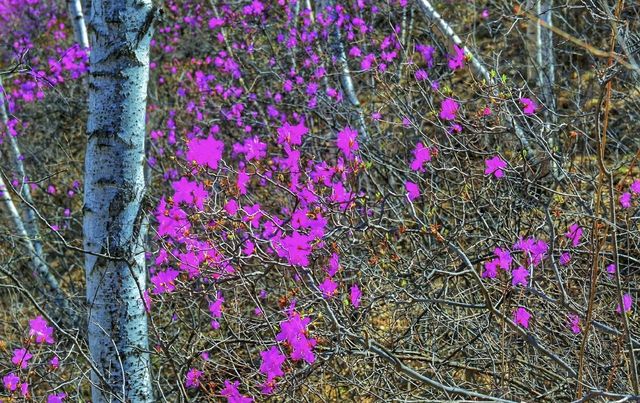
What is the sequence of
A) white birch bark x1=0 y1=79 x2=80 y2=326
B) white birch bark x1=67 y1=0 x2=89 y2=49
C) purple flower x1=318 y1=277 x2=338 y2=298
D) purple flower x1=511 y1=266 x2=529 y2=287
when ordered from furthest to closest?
white birch bark x1=67 y1=0 x2=89 y2=49, white birch bark x1=0 y1=79 x2=80 y2=326, purple flower x1=318 y1=277 x2=338 y2=298, purple flower x1=511 y1=266 x2=529 y2=287

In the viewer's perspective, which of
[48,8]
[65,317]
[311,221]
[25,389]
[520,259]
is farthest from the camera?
[48,8]

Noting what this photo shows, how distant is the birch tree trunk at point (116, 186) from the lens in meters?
2.76

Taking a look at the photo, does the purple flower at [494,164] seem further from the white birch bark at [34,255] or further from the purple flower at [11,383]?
the white birch bark at [34,255]

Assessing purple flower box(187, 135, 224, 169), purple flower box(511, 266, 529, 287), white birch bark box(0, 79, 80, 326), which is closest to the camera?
purple flower box(511, 266, 529, 287)

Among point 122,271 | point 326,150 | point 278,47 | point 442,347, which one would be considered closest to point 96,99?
point 122,271

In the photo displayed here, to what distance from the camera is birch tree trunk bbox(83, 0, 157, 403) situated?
9.05 feet

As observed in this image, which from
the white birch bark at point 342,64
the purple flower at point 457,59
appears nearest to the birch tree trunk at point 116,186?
the purple flower at point 457,59

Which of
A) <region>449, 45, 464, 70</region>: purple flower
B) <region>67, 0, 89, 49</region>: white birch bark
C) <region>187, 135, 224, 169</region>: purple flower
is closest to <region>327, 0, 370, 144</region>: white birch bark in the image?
<region>449, 45, 464, 70</region>: purple flower

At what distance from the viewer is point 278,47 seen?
7.21 m

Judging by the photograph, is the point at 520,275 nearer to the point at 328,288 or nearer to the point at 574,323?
the point at 574,323

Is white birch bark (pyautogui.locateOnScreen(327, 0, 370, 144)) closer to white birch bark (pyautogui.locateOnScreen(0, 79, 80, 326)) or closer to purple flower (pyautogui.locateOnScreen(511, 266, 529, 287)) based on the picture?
white birch bark (pyautogui.locateOnScreen(0, 79, 80, 326))

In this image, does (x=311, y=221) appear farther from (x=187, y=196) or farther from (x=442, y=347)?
(x=442, y=347)

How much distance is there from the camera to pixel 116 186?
2.82 m

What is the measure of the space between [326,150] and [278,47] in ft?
6.79
